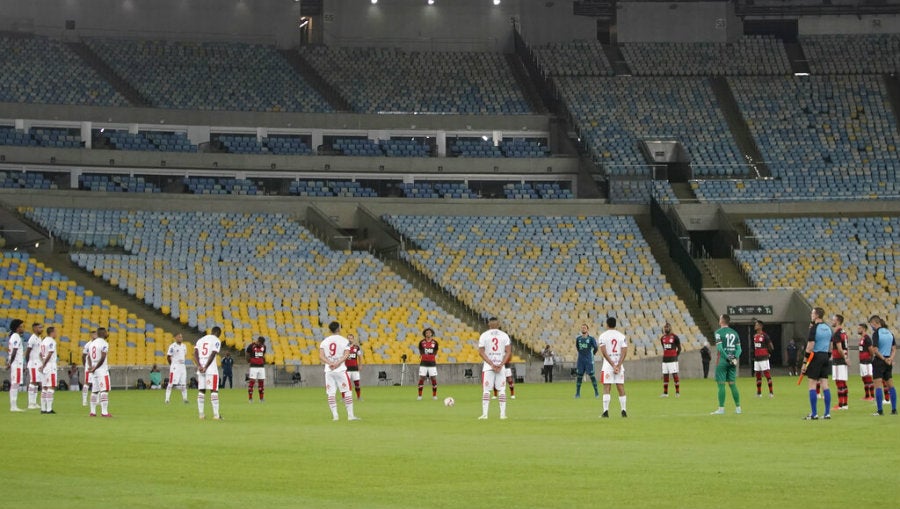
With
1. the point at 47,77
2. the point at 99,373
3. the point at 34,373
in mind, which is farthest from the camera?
the point at 47,77

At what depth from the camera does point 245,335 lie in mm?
50125

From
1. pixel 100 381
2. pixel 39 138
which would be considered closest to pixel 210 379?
pixel 100 381

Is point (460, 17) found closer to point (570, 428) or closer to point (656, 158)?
point (656, 158)

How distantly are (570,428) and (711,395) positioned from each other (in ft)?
46.4

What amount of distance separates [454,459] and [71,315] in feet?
111

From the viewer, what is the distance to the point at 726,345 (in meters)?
28.2

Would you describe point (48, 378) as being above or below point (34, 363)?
below

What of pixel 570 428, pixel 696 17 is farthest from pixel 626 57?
pixel 570 428

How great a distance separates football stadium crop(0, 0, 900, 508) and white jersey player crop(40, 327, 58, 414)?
6cm

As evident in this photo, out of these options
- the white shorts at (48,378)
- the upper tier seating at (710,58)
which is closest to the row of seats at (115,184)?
the upper tier seating at (710,58)

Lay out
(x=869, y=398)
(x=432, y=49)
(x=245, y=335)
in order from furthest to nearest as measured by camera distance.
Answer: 1. (x=432, y=49)
2. (x=245, y=335)
3. (x=869, y=398)

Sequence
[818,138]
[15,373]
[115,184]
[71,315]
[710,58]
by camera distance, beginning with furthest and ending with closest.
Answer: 1. [710,58]
2. [818,138]
3. [115,184]
4. [71,315]
5. [15,373]

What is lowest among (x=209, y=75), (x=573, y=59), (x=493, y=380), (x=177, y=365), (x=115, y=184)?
(x=493, y=380)

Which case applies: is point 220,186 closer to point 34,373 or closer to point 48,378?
point 34,373
